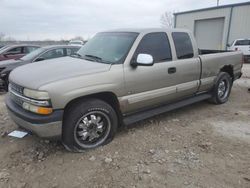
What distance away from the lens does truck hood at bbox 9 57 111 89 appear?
318 centimetres

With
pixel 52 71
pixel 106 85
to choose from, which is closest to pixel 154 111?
pixel 106 85

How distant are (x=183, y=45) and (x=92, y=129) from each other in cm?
258

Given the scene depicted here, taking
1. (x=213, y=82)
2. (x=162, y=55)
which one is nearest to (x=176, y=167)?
(x=162, y=55)

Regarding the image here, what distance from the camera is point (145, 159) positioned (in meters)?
3.35

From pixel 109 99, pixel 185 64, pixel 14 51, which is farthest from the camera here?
pixel 14 51

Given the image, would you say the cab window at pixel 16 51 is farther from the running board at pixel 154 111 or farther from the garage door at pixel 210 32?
the garage door at pixel 210 32

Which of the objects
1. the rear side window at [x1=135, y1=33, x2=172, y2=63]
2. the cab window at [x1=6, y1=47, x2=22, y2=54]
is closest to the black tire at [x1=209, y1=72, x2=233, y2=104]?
the rear side window at [x1=135, y1=33, x2=172, y2=63]

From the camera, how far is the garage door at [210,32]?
75.8ft

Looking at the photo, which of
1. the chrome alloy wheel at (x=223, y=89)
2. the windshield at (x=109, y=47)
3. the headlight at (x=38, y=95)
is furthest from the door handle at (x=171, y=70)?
the headlight at (x=38, y=95)

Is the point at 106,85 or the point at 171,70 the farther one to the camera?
the point at 171,70

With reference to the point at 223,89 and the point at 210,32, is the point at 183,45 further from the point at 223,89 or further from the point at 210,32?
the point at 210,32

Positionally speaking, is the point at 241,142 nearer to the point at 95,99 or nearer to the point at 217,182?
the point at 217,182

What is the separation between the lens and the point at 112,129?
3791mm

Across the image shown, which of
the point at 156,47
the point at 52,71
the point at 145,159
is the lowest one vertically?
the point at 145,159
